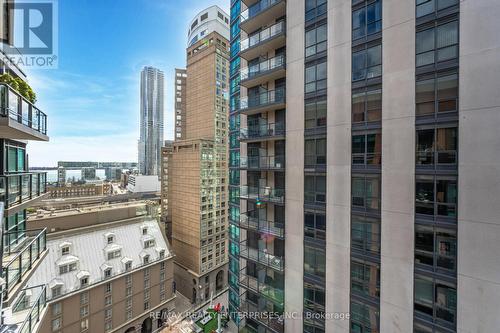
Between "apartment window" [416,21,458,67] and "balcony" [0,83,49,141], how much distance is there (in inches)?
565

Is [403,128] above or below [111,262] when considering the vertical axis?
above

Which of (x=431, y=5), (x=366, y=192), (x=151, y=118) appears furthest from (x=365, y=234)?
(x=151, y=118)

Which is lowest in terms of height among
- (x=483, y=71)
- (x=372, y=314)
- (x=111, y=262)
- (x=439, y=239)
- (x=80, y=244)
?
(x=111, y=262)

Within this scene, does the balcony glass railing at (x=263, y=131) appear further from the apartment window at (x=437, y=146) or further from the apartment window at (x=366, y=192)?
the apartment window at (x=437, y=146)

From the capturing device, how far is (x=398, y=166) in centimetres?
924

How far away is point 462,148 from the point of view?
8.13 metres

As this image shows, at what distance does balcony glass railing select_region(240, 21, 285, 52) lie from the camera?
13209 millimetres

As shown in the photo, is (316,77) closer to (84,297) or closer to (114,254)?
(114,254)

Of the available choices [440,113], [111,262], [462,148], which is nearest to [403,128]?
[440,113]

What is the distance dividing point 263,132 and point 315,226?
21.8 feet

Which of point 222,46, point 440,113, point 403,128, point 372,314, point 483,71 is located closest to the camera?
point 483,71

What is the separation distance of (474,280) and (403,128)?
6.28m

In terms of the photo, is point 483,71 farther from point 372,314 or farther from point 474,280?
point 372,314

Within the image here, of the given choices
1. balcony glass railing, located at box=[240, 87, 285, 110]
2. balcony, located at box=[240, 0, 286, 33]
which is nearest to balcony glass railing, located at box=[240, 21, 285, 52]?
balcony, located at box=[240, 0, 286, 33]
